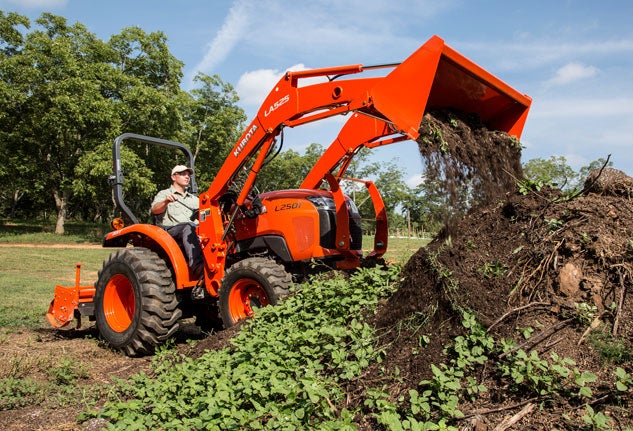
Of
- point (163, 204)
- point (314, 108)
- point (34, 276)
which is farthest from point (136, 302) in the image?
point (34, 276)

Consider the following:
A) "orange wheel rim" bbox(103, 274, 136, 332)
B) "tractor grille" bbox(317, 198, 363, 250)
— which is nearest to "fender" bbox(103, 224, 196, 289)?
"orange wheel rim" bbox(103, 274, 136, 332)

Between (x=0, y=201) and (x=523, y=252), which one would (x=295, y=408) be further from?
(x=0, y=201)

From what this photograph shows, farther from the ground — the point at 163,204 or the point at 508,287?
the point at 163,204

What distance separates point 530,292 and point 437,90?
1.97 m

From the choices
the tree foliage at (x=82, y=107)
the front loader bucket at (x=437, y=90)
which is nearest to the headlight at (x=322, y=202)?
the front loader bucket at (x=437, y=90)

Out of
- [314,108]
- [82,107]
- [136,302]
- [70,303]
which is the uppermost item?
[82,107]

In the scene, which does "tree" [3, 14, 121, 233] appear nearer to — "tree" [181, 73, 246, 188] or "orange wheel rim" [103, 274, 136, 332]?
"tree" [181, 73, 246, 188]

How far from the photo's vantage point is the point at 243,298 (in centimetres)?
573

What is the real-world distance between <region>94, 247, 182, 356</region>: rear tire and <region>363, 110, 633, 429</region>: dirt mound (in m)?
2.85

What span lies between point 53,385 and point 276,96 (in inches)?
138

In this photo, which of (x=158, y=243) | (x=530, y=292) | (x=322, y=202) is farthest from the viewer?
(x=158, y=243)

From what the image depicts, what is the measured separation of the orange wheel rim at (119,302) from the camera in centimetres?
647

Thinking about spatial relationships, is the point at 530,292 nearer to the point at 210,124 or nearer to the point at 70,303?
the point at 70,303

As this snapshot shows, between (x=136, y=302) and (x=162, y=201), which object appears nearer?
(x=136, y=302)
